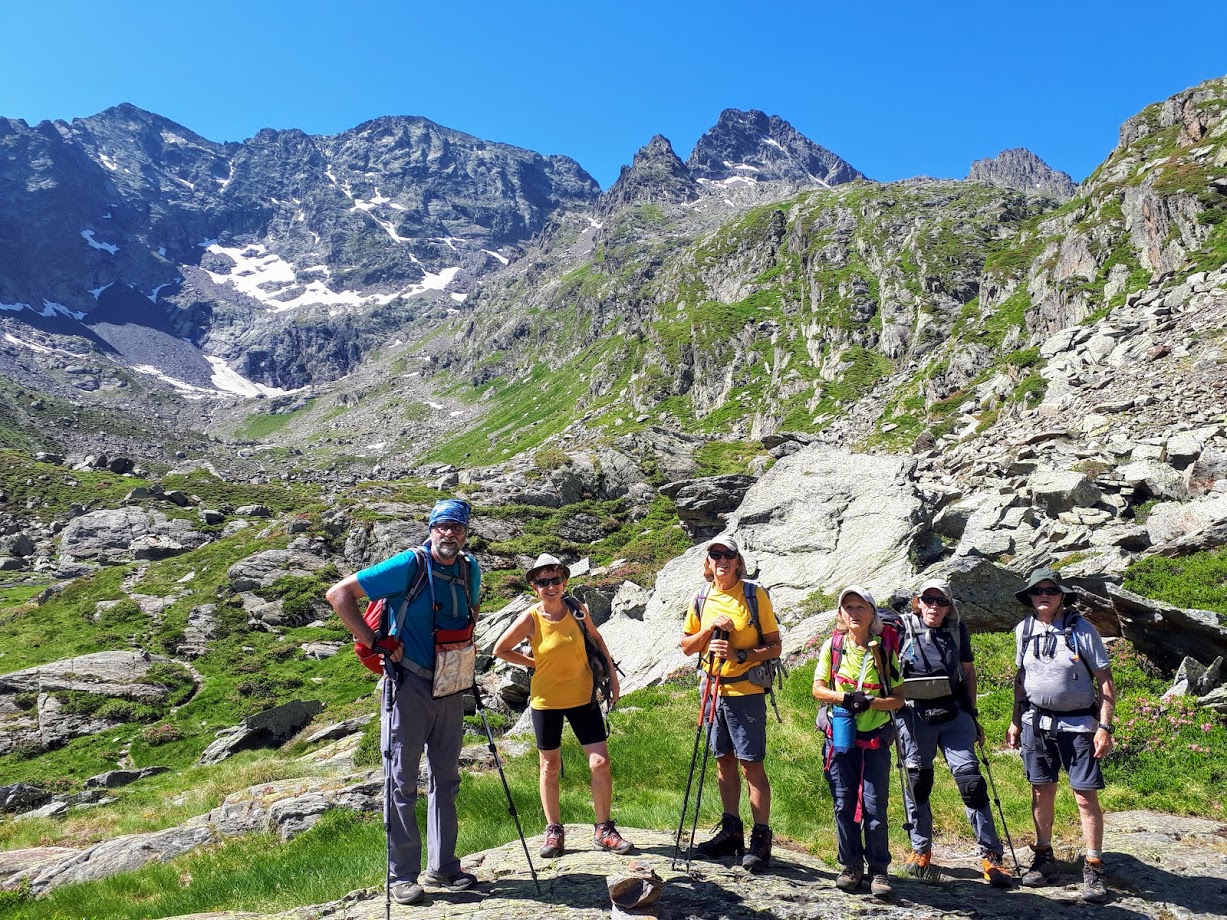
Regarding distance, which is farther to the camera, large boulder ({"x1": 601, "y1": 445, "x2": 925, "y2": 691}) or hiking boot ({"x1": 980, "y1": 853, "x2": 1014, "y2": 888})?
large boulder ({"x1": 601, "y1": 445, "x2": 925, "y2": 691})

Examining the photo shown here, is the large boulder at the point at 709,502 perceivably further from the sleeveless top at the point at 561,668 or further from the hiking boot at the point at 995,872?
the sleeveless top at the point at 561,668

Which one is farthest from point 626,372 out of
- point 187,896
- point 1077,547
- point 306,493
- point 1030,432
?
point 187,896

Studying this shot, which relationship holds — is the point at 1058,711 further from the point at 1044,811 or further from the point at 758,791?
the point at 758,791

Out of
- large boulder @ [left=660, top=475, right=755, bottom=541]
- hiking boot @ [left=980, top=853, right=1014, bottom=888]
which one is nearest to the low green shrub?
hiking boot @ [left=980, top=853, right=1014, bottom=888]

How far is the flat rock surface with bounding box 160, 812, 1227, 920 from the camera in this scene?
5.82 meters

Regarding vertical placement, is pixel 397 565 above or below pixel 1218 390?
below

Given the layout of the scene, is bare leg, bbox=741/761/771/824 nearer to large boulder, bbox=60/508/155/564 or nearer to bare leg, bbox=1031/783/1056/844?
bare leg, bbox=1031/783/1056/844

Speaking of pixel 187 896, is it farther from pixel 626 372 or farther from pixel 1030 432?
pixel 626 372

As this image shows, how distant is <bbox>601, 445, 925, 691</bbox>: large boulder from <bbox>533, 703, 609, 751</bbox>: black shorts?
1073cm

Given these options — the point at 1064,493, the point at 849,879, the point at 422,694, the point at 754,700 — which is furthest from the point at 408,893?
the point at 1064,493

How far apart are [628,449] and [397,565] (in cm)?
4517

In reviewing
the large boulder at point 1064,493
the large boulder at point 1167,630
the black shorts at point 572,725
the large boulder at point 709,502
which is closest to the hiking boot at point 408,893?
the black shorts at point 572,725

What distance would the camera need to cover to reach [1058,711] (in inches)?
289

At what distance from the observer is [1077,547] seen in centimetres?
1769
